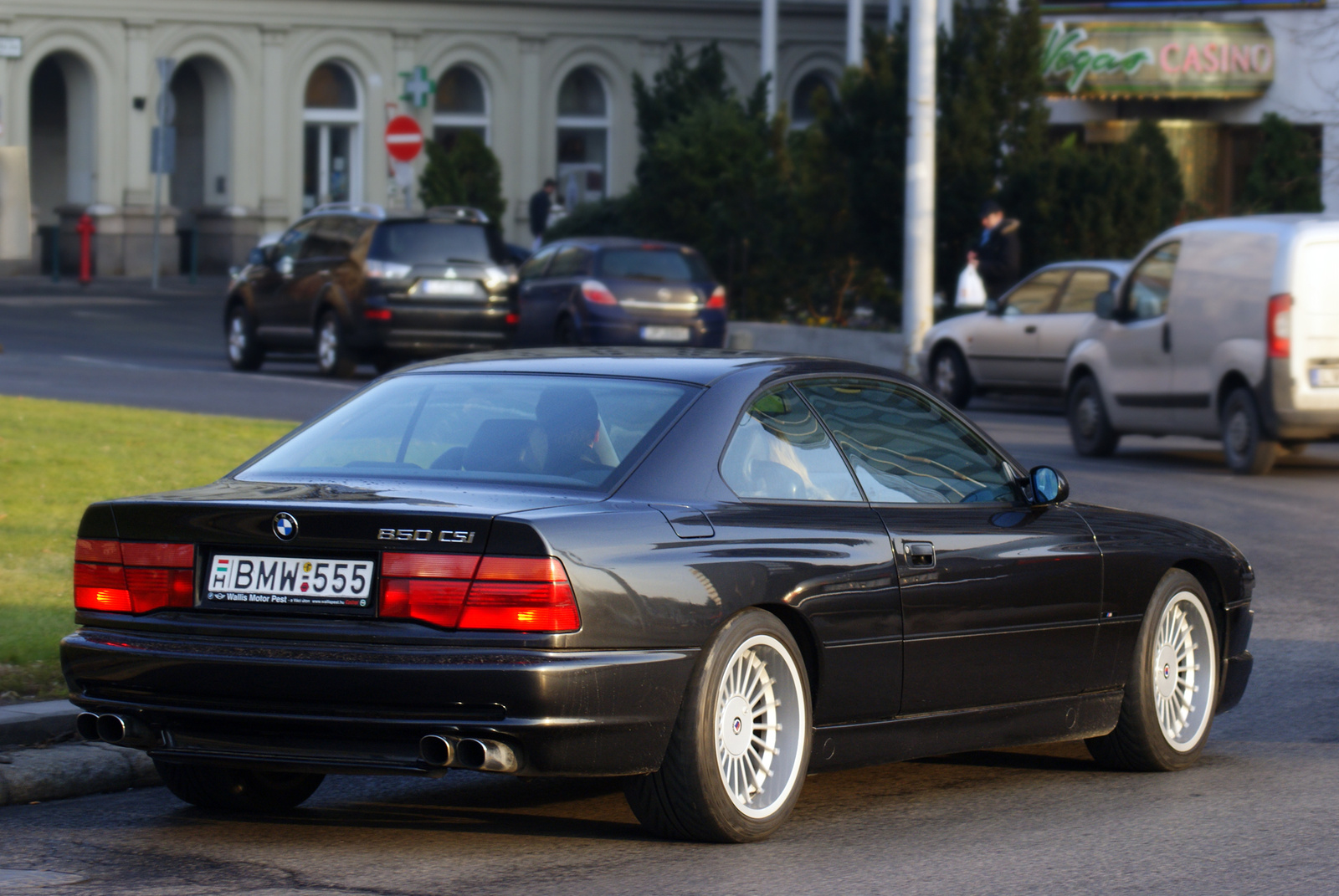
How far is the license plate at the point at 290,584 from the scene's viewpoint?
217 inches

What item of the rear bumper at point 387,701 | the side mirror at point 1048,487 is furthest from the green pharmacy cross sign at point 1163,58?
the rear bumper at point 387,701

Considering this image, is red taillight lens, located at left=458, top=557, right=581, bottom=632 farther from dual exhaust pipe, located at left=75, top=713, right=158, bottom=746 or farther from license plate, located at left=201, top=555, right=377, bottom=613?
dual exhaust pipe, located at left=75, top=713, right=158, bottom=746

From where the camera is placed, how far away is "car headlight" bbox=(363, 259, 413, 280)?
945 inches

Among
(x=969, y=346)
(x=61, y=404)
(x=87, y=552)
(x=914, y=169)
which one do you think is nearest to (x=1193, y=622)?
(x=87, y=552)

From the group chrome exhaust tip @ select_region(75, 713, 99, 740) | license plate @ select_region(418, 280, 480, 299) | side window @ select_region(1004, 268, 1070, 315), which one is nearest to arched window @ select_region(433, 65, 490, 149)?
license plate @ select_region(418, 280, 480, 299)

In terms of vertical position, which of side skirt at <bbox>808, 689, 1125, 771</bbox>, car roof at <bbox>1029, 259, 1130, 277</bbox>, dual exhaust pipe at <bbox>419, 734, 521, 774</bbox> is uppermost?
car roof at <bbox>1029, 259, 1130, 277</bbox>

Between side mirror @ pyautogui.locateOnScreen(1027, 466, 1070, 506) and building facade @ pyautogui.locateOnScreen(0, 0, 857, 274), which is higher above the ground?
building facade @ pyautogui.locateOnScreen(0, 0, 857, 274)

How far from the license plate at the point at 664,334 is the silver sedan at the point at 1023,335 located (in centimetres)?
301

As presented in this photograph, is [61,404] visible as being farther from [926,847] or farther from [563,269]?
[926,847]

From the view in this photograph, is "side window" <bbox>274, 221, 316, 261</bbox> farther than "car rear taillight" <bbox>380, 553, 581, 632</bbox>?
Yes

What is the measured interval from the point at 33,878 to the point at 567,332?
19269 millimetres

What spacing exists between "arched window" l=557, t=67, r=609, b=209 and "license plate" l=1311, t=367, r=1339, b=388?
3816 cm

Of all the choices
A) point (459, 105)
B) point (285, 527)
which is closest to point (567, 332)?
point (285, 527)

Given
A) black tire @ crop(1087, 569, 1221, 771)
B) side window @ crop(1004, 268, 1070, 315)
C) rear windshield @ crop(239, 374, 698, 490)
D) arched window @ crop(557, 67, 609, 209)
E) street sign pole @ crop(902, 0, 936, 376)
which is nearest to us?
rear windshield @ crop(239, 374, 698, 490)
